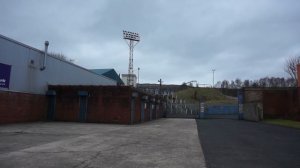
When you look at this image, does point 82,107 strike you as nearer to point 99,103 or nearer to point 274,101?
point 99,103

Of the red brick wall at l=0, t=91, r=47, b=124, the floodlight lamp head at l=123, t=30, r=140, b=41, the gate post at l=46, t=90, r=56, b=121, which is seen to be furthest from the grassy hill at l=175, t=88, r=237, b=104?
the red brick wall at l=0, t=91, r=47, b=124

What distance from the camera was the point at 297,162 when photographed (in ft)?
34.1

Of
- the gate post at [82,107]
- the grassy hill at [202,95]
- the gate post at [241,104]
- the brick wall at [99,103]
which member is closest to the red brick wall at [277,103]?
the gate post at [241,104]

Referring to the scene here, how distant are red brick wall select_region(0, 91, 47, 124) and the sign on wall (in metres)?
0.59

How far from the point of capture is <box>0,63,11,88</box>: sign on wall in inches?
959

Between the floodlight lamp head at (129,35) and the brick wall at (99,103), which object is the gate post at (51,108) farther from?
the floodlight lamp head at (129,35)

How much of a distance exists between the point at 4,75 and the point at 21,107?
369 cm

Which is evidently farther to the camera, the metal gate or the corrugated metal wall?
the metal gate

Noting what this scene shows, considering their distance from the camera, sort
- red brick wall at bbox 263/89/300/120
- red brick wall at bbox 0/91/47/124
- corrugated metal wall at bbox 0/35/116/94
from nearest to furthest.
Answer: red brick wall at bbox 0/91/47/124
corrugated metal wall at bbox 0/35/116/94
red brick wall at bbox 263/89/300/120

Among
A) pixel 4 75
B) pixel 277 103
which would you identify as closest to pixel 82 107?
pixel 4 75

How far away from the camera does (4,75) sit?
24.6 meters

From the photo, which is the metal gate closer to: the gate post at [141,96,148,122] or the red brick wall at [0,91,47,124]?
the gate post at [141,96,148,122]

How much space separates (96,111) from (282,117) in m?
28.1

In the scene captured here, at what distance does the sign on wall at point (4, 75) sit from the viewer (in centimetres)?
2436
